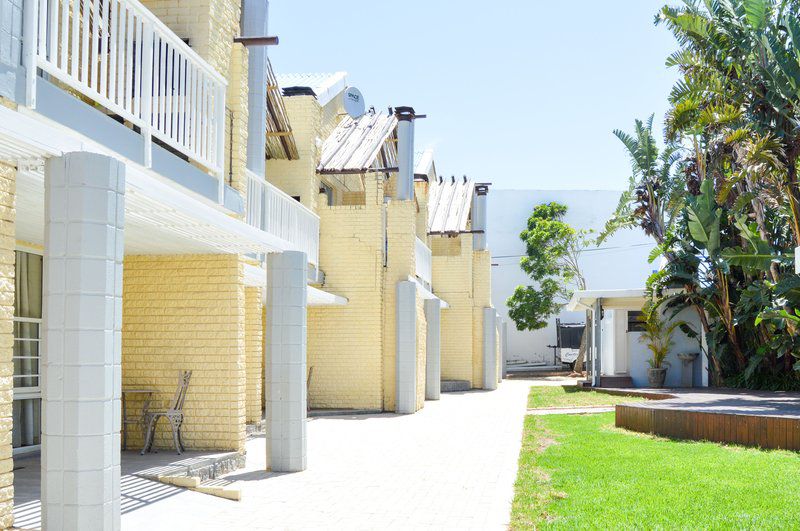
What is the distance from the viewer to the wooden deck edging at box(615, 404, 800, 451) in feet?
41.5

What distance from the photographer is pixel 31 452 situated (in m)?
10.7

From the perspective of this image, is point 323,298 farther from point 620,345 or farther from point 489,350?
point 620,345

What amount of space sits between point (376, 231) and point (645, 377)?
1078 cm

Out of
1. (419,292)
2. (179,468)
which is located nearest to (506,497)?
(179,468)

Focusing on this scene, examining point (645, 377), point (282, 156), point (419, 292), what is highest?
point (282, 156)

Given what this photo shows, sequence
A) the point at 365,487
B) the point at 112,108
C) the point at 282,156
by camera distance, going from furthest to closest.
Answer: the point at 282,156
the point at 365,487
the point at 112,108

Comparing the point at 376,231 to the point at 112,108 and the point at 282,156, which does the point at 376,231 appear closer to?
the point at 282,156

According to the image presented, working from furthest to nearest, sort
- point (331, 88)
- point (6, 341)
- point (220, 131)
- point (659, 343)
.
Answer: point (659, 343) < point (331, 88) < point (220, 131) < point (6, 341)

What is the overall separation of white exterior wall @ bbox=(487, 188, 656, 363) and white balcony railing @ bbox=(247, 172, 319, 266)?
31.3m

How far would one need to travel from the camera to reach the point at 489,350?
31.0m

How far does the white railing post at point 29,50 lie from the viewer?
239 inches

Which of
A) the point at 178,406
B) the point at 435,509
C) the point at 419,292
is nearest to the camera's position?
the point at 435,509

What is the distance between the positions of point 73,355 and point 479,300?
25.6 metres

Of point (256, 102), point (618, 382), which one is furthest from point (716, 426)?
point (618, 382)
